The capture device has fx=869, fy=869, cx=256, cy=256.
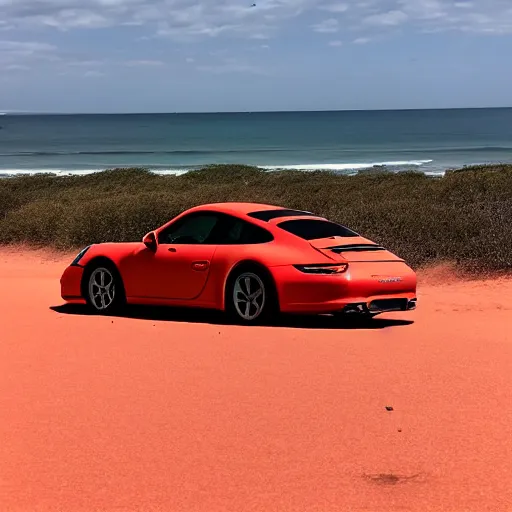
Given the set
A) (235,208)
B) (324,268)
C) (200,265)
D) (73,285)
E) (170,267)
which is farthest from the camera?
(73,285)

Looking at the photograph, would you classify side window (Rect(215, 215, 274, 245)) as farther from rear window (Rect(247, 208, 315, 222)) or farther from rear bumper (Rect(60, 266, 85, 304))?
rear bumper (Rect(60, 266, 85, 304))

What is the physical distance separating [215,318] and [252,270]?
0.92 m

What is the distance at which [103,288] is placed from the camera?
35.1 ft

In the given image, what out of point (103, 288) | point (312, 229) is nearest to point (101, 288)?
point (103, 288)

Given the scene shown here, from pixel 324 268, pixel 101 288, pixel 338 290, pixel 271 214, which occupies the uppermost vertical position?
pixel 271 214

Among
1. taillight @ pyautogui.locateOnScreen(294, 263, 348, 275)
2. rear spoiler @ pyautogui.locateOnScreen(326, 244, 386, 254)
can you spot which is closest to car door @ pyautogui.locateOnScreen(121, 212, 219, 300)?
taillight @ pyautogui.locateOnScreen(294, 263, 348, 275)

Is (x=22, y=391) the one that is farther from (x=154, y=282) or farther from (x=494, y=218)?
(x=494, y=218)

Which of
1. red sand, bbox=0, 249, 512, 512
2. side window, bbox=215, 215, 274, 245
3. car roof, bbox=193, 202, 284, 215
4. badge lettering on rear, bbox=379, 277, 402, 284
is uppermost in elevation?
car roof, bbox=193, 202, 284, 215

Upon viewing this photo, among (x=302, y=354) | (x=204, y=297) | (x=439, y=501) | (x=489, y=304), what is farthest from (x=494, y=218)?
(x=439, y=501)

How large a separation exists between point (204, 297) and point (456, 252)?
23.4ft

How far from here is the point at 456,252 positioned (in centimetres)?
1554

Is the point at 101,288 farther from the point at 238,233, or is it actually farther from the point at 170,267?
the point at 238,233

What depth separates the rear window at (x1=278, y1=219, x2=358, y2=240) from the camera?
9.68 m

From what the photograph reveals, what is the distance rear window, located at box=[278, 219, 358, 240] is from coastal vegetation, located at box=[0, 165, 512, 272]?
5.13 metres
